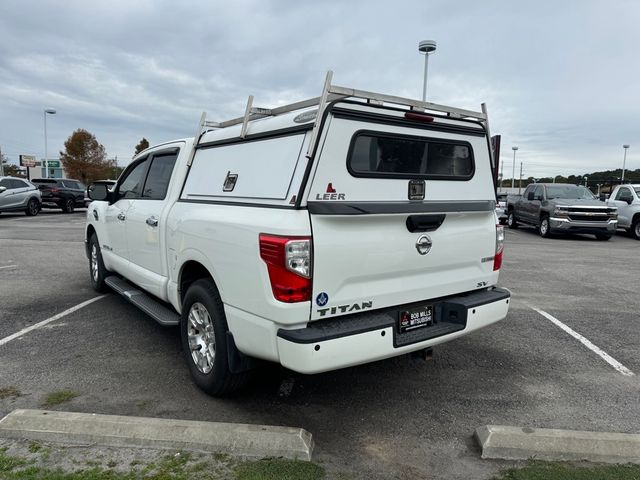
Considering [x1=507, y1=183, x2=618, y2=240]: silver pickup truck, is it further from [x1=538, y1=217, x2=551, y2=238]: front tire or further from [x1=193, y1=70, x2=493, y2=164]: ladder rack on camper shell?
[x1=193, y1=70, x2=493, y2=164]: ladder rack on camper shell

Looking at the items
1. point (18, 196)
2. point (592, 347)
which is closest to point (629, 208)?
point (592, 347)

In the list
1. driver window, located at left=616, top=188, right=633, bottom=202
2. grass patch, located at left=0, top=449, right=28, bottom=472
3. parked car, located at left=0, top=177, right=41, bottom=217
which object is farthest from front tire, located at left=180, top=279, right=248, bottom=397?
parked car, located at left=0, top=177, right=41, bottom=217

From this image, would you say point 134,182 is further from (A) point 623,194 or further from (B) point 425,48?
(A) point 623,194

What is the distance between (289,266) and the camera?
2.90m

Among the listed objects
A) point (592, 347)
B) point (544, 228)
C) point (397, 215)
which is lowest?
point (592, 347)

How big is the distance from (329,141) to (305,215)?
0.52m

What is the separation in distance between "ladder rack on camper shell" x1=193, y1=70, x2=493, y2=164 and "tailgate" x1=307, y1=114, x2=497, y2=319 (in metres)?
0.12

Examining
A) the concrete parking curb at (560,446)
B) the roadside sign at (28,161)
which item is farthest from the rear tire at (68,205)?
the roadside sign at (28,161)

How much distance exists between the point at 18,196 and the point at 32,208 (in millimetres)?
980

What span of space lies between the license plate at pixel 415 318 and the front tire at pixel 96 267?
4546 mm

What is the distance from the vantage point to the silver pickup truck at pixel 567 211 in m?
15.2

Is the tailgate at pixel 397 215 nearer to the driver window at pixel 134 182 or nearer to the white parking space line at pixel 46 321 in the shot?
the driver window at pixel 134 182

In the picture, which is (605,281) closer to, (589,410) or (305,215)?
(589,410)

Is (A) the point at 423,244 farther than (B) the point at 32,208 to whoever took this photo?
No
